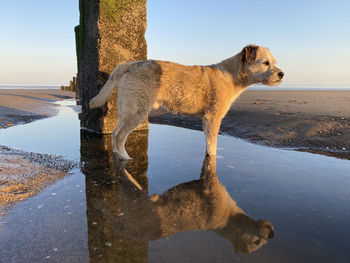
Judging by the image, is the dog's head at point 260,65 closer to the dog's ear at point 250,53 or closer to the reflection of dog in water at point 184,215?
the dog's ear at point 250,53

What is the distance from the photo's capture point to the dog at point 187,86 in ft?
13.4

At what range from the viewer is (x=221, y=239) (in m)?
1.83

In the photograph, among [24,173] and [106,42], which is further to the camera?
[106,42]

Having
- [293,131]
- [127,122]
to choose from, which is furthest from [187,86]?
[293,131]

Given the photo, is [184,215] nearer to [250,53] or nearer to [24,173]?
[24,173]

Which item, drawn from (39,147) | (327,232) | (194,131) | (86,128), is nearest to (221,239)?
(327,232)

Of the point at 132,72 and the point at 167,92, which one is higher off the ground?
the point at 132,72

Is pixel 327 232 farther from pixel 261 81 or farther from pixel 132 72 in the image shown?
pixel 132 72

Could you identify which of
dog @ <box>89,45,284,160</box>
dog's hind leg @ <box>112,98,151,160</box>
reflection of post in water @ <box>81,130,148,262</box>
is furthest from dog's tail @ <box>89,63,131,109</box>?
reflection of post in water @ <box>81,130,148,262</box>

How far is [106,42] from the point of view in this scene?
5820 mm

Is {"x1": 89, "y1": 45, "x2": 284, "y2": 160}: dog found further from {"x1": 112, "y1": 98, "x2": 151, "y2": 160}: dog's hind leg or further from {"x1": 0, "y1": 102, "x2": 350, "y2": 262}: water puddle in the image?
{"x1": 0, "y1": 102, "x2": 350, "y2": 262}: water puddle

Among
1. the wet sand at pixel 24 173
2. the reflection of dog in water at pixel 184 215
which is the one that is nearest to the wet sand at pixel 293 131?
the reflection of dog in water at pixel 184 215

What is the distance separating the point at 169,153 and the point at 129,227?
7.85 ft

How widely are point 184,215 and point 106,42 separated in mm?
4884
